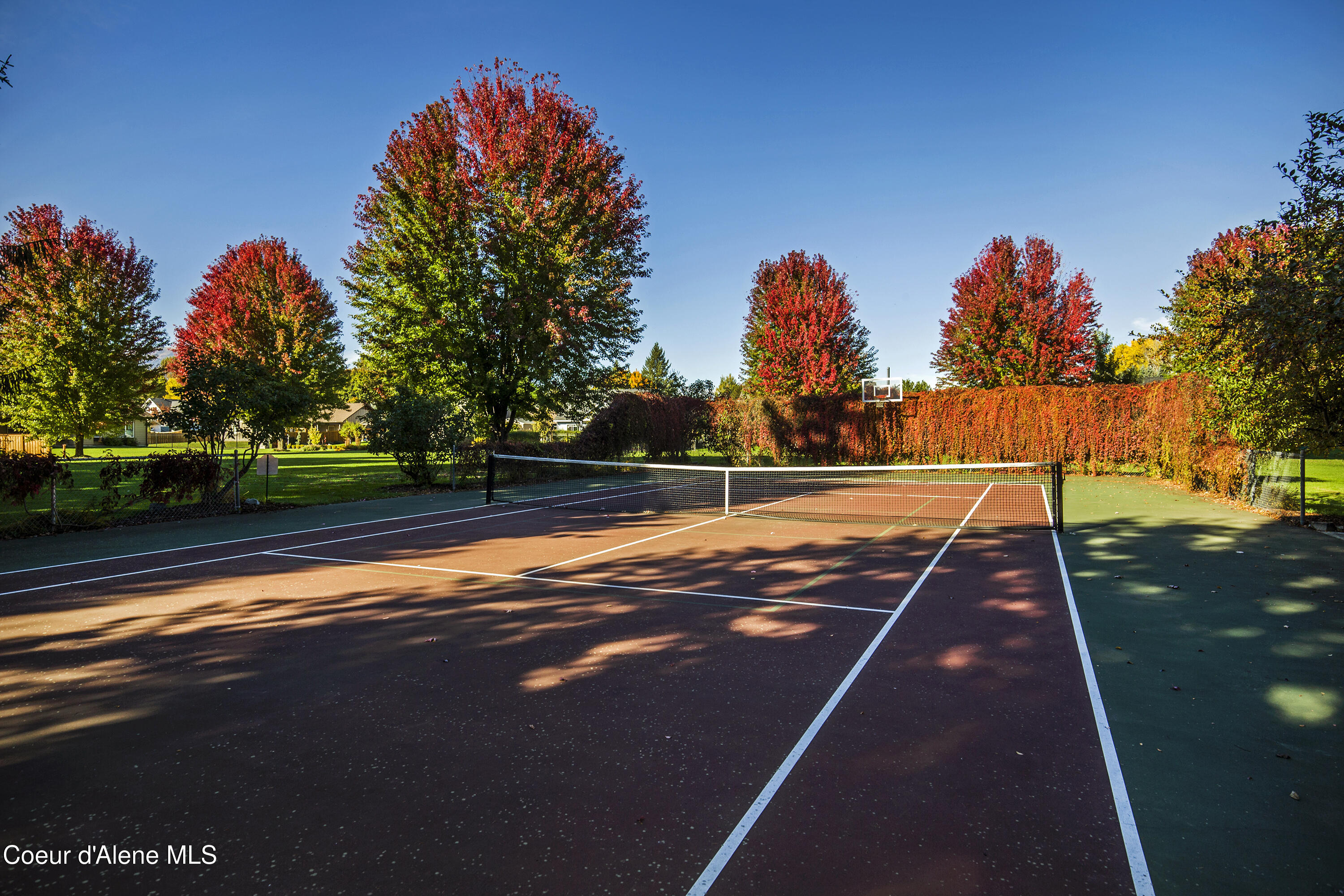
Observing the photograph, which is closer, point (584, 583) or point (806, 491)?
point (584, 583)

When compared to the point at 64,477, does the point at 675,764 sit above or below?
below

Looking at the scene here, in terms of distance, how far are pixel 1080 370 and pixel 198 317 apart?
49470 mm

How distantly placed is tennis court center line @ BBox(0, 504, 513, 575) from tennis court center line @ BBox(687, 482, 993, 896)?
8.97 m

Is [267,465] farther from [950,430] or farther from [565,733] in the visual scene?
[950,430]

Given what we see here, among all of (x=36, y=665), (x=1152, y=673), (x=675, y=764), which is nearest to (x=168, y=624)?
(x=36, y=665)

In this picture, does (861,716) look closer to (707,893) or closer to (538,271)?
(707,893)

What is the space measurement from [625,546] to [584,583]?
2567 millimetres

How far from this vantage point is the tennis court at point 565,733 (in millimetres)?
2766

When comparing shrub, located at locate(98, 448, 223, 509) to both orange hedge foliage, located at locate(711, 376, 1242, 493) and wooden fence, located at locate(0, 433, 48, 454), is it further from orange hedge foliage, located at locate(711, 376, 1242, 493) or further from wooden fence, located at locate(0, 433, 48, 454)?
orange hedge foliage, located at locate(711, 376, 1242, 493)

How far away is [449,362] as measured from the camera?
24.2 meters

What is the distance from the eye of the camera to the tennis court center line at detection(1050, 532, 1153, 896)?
2.66 metres

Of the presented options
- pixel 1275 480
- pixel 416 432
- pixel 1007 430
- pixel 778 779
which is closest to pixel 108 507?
pixel 416 432

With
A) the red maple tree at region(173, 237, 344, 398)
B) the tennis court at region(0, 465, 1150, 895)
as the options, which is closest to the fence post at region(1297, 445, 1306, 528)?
the tennis court at region(0, 465, 1150, 895)

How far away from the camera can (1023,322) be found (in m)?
32.8
